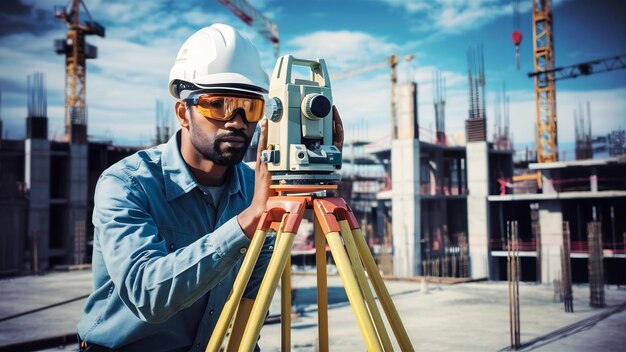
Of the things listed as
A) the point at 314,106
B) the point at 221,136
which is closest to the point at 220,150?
the point at 221,136

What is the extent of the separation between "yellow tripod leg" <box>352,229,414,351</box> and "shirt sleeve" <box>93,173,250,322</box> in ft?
1.80

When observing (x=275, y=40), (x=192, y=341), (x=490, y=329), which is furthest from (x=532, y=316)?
(x=275, y=40)

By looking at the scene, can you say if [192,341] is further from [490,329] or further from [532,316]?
[532,316]

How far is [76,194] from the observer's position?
27047 millimetres

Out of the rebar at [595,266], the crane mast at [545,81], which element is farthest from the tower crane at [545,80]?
the rebar at [595,266]

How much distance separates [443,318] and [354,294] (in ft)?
37.8

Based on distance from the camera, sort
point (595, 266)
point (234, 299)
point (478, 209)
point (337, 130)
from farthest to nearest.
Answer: point (478, 209) → point (595, 266) → point (337, 130) → point (234, 299)

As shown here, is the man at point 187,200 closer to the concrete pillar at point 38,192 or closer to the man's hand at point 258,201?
the man's hand at point 258,201

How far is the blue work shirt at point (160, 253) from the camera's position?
177 centimetres

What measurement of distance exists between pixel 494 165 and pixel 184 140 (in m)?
27.0

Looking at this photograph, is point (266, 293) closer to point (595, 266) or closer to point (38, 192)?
point (595, 266)

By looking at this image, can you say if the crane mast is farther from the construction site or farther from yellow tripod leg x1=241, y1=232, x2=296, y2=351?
yellow tripod leg x1=241, y1=232, x2=296, y2=351

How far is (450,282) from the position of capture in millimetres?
18984

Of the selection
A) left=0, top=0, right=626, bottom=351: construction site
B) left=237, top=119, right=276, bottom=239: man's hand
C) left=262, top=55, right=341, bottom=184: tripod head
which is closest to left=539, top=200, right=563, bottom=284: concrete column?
left=0, top=0, right=626, bottom=351: construction site
